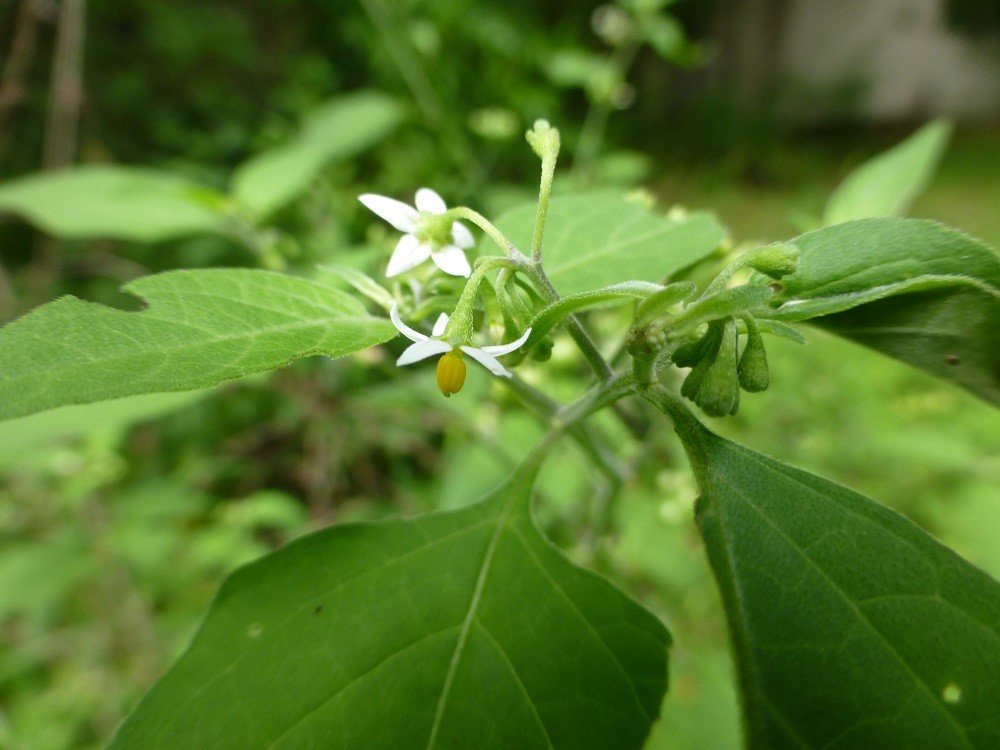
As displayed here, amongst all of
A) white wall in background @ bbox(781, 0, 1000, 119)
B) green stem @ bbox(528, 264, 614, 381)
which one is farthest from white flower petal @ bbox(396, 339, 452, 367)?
white wall in background @ bbox(781, 0, 1000, 119)

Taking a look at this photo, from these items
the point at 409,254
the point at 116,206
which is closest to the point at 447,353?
the point at 409,254

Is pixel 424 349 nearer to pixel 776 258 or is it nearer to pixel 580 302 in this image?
pixel 580 302

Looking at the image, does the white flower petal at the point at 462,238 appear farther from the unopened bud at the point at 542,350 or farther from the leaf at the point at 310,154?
the leaf at the point at 310,154

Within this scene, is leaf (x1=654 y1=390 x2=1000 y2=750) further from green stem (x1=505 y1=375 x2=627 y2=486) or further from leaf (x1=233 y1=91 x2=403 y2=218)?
leaf (x1=233 y1=91 x2=403 y2=218)

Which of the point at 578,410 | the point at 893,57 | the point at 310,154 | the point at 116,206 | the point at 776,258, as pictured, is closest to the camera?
the point at 776,258

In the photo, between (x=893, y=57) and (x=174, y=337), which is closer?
(x=174, y=337)

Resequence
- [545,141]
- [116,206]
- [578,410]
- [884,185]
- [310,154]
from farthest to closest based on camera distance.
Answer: [310,154], [116,206], [884,185], [578,410], [545,141]

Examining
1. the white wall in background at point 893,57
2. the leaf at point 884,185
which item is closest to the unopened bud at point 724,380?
the leaf at point 884,185
